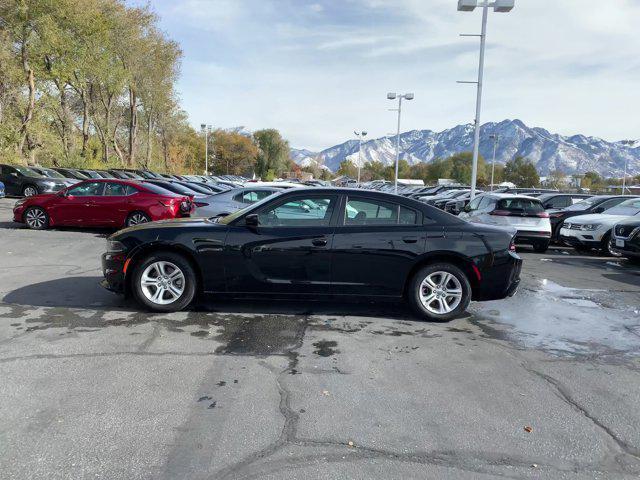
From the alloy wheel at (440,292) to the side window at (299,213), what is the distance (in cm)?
140

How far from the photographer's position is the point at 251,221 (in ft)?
19.1

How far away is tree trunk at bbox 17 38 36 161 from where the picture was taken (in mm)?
31609

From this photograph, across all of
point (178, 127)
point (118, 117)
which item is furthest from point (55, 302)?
point (178, 127)

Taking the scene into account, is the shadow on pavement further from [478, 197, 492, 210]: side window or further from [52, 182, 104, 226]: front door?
[478, 197, 492, 210]: side window

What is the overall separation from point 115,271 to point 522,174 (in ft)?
312

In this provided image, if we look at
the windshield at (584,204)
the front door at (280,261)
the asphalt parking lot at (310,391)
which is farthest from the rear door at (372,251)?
the windshield at (584,204)

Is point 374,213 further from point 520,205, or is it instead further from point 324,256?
point 520,205

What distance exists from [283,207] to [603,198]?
1359 centimetres

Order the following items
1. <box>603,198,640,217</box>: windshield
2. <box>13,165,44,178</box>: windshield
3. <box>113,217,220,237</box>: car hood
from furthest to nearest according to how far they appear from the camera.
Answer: <box>13,165,44,178</box>: windshield < <box>603,198,640,217</box>: windshield < <box>113,217,220,237</box>: car hood

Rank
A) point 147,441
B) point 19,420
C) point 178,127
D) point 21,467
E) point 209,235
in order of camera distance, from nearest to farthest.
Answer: point 21,467
point 147,441
point 19,420
point 209,235
point 178,127

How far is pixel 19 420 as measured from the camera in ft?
10.9

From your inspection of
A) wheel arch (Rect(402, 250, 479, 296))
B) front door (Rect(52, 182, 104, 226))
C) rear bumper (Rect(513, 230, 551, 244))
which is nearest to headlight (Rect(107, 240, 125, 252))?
wheel arch (Rect(402, 250, 479, 296))

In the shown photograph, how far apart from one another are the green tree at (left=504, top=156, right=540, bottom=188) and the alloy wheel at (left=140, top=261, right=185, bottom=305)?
3596 inches

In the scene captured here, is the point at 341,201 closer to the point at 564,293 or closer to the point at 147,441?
the point at 147,441
